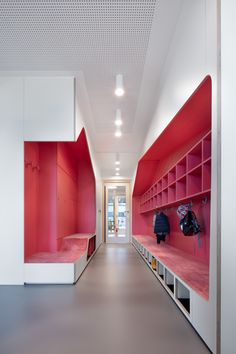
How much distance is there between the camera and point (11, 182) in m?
4.88

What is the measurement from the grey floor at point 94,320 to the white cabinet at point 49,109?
2.38 meters

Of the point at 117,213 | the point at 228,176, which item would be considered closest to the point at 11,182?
the point at 228,176

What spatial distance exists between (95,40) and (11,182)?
8.26ft

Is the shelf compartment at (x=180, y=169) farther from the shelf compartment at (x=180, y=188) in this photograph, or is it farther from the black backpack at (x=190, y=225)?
the black backpack at (x=190, y=225)

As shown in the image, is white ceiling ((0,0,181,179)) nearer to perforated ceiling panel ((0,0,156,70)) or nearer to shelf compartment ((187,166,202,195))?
perforated ceiling panel ((0,0,156,70))

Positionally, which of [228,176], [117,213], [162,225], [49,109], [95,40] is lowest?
[117,213]

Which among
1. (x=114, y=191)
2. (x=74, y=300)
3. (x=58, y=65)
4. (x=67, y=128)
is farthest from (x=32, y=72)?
(x=114, y=191)

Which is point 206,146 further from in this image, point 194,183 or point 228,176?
point 228,176

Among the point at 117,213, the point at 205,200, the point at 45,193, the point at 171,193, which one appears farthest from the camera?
the point at 117,213

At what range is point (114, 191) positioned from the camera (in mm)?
13766

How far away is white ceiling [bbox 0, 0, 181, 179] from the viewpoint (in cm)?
337

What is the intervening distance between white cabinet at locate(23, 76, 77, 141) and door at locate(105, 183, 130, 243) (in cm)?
878

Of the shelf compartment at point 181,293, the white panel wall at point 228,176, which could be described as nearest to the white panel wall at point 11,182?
the shelf compartment at point 181,293

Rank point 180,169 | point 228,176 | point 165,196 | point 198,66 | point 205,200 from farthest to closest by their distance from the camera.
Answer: point 165,196 < point 180,169 < point 205,200 < point 198,66 < point 228,176
